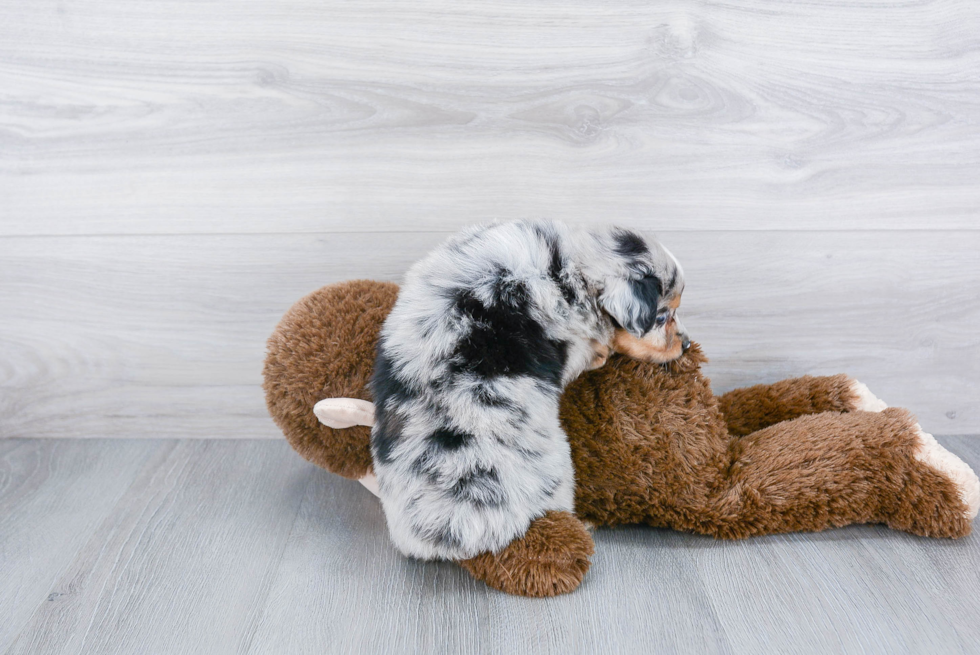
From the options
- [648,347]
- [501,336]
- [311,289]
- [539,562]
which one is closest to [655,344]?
[648,347]

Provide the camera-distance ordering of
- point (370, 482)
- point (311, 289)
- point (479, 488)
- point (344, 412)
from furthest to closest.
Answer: point (311, 289), point (370, 482), point (344, 412), point (479, 488)

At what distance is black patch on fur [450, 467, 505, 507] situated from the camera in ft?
3.05

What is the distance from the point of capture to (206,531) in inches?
46.9

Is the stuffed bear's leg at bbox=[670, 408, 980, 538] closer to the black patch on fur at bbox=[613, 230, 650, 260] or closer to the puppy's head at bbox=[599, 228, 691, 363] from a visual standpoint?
the puppy's head at bbox=[599, 228, 691, 363]

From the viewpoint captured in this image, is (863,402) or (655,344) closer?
(655,344)

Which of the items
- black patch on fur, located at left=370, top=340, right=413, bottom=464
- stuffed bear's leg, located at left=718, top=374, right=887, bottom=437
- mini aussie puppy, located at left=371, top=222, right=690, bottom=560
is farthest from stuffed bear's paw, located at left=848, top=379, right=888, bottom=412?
black patch on fur, located at left=370, top=340, right=413, bottom=464

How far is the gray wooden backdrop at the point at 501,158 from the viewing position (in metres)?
1.23

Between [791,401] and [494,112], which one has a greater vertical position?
[494,112]

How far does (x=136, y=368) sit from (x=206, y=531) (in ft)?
1.48

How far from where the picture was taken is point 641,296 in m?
0.94

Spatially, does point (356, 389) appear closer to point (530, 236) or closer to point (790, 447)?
point (530, 236)

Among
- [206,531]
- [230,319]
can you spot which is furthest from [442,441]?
[230,319]

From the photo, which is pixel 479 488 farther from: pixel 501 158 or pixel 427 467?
pixel 501 158

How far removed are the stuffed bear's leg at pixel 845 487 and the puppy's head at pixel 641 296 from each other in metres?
0.24
